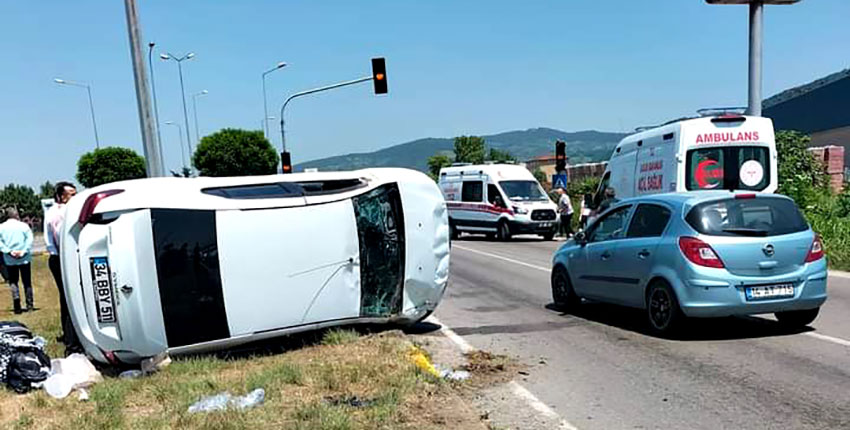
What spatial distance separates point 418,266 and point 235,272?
215cm

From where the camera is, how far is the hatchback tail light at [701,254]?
750cm

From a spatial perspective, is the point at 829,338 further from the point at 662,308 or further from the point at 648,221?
the point at 648,221

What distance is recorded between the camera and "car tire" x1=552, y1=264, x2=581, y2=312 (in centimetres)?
1003

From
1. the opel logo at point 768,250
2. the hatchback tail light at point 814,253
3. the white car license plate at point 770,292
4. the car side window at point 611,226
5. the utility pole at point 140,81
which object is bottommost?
the white car license plate at point 770,292

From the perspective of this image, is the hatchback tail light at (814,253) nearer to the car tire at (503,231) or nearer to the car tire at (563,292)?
the car tire at (563,292)

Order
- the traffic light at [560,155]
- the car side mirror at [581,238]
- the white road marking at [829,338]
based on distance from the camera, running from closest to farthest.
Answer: the white road marking at [829,338], the car side mirror at [581,238], the traffic light at [560,155]

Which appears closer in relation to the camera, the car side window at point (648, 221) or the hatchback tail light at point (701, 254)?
the hatchback tail light at point (701, 254)

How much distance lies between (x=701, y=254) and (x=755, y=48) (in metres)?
14.8

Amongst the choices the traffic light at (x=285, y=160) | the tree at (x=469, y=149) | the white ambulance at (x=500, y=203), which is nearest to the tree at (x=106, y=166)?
the tree at (x=469, y=149)

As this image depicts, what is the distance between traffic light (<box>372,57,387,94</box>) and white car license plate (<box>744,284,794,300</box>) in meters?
18.1

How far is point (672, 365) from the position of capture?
270 inches

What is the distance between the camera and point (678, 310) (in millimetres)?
7684

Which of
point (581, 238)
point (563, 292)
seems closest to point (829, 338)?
point (581, 238)

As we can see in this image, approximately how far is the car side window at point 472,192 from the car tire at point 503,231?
132 centimetres
